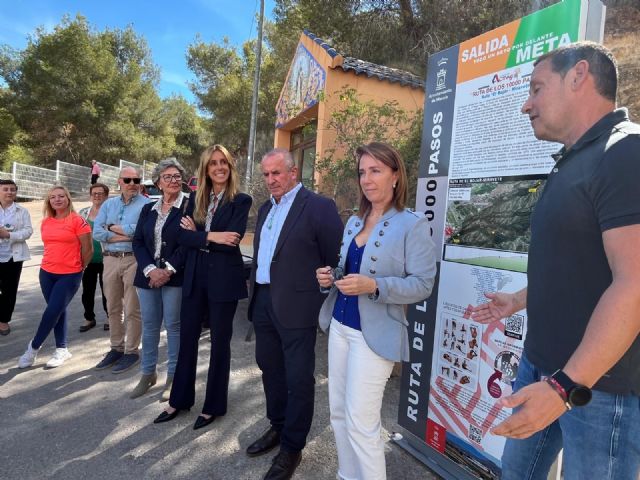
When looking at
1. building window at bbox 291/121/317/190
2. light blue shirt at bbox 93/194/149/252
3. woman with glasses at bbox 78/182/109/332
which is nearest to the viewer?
light blue shirt at bbox 93/194/149/252

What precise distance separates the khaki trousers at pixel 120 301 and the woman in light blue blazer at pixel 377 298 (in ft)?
9.18

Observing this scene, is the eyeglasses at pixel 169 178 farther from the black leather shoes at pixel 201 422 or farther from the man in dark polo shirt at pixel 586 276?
the man in dark polo shirt at pixel 586 276

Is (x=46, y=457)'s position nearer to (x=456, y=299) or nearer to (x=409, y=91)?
(x=456, y=299)

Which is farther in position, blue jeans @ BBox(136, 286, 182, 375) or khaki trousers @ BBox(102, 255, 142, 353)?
khaki trousers @ BBox(102, 255, 142, 353)

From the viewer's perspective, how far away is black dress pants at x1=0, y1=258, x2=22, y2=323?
5164 millimetres

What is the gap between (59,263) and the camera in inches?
171

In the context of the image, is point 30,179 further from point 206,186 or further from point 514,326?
point 514,326

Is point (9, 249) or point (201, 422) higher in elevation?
point (9, 249)

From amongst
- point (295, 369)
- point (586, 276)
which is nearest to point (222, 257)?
point (295, 369)

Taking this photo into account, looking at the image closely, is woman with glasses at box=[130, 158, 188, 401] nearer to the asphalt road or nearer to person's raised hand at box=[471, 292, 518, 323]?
the asphalt road

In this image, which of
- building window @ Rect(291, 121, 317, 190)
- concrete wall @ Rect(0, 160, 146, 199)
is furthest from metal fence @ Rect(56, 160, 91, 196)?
building window @ Rect(291, 121, 317, 190)

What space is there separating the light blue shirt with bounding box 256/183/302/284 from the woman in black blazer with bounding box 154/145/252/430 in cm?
33

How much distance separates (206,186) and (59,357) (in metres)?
2.64

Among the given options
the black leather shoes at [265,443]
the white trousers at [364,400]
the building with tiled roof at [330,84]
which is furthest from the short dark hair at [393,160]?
the building with tiled roof at [330,84]
